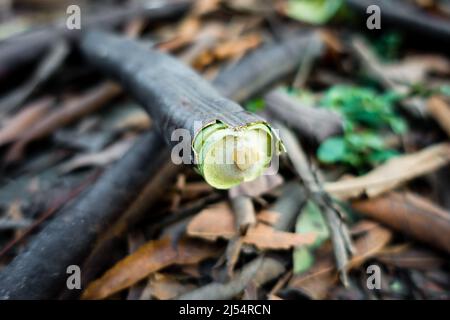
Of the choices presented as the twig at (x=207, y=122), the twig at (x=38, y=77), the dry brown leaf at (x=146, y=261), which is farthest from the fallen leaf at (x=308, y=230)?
the twig at (x=38, y=77)

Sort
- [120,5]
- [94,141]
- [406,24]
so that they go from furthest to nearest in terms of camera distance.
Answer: [120,5] < [406,24] < [94,141]

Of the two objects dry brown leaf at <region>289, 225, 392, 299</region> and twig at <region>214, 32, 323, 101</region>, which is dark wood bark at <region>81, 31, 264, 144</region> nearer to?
twig at <region>214, 32, 323, 101</region>

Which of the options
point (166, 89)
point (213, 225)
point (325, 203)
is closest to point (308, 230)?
point (325, 203)

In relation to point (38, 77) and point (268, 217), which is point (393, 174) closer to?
point (268, 217)

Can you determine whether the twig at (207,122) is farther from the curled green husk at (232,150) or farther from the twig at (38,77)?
the twig at (38,77)

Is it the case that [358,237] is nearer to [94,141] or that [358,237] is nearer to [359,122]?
[359,122]

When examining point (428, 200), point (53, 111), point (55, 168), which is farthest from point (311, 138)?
point (53, 111)

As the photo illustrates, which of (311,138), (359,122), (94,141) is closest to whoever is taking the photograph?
(311,138)

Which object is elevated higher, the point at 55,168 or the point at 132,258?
the point at 55,168
